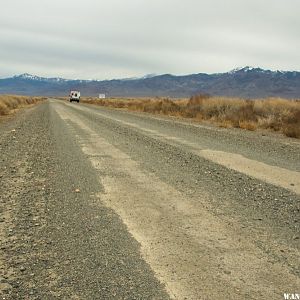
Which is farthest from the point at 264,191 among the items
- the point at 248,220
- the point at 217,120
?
the point at 217,120

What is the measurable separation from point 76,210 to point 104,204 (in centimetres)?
53

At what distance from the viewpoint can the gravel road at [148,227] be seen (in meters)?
3.93

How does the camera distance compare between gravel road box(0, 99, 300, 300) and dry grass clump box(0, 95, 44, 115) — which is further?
dry grass clump box(0, 95, 44, 115)

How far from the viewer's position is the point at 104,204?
669 centimetres

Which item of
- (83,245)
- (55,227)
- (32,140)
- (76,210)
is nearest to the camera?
(83,245)

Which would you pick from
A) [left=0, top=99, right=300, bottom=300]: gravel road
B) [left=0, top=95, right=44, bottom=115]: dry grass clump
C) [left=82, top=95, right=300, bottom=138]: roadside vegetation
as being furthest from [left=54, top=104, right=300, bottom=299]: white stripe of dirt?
[left=0, top=95, right=44, bottom=115]: dry grass clump

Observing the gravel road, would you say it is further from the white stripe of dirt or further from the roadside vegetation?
the roadside vegetation

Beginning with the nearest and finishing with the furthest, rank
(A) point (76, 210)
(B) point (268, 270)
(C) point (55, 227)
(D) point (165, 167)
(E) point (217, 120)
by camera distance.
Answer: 1. (B) point (268, 270)
2. (C) point (55, 227)
3. (A) point (76, 210)
4. (D) point (165, 167)
5. (E) point (217, 120)

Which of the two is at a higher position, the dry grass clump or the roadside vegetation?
the roadside vegetation

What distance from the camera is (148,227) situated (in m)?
5.56

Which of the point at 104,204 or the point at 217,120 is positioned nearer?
the point at 104,204

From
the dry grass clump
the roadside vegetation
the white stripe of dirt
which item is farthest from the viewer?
the dry grass clump

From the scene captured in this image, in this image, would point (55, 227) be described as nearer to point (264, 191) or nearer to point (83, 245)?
point (83, 245)

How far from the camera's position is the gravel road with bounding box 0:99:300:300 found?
393 centimetres
